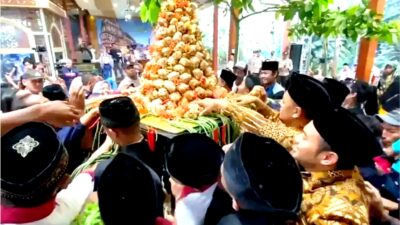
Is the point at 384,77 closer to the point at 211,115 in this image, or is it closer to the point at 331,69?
the point at 331,69

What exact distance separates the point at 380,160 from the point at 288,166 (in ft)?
3.48

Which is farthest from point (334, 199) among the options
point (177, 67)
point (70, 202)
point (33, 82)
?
point (33, 82)

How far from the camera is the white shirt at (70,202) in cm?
73

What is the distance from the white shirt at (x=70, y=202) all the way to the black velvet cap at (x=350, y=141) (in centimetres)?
85

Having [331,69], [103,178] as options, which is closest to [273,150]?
[103,178]

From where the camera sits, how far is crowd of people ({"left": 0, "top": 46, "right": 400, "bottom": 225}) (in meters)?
0.67

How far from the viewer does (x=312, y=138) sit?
3.28ft

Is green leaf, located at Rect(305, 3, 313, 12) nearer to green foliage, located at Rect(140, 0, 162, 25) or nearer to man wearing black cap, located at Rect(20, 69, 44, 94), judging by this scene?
green foliage, located at Rect(140, 0, 162, 25)

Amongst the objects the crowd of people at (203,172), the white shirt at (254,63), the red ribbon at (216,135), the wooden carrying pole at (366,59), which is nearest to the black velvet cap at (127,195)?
A: the crowd of people at (203,172)

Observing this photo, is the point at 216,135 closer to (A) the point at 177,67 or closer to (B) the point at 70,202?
(A) the point at 177,67

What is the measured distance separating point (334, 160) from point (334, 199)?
0.14m

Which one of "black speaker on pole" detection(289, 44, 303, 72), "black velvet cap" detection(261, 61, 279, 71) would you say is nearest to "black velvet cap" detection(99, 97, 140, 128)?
"black velvet cap" detection(261, 61, 279, 71)

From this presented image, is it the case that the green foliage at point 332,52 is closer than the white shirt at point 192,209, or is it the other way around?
the white shirt at point 192,209

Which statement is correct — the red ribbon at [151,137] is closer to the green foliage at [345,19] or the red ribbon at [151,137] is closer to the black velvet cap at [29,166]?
the black velvet cap at [29,166]
